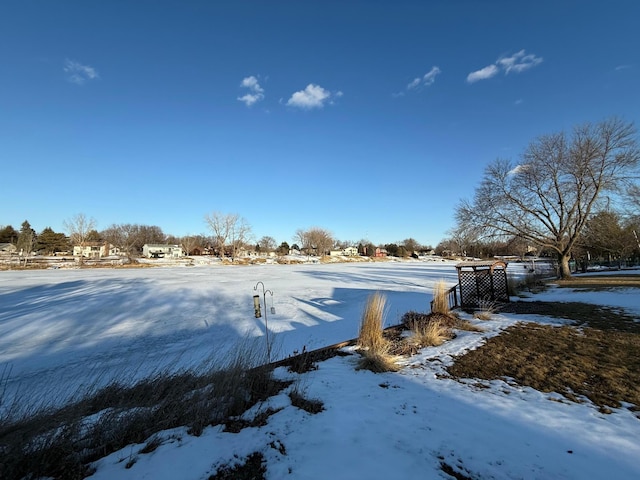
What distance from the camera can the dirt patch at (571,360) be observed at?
419 cm

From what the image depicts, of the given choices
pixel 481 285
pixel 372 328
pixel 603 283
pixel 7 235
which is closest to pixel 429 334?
pixel 372 328

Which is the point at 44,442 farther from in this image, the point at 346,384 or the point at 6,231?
the point at 6,231

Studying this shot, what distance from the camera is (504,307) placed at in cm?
1130

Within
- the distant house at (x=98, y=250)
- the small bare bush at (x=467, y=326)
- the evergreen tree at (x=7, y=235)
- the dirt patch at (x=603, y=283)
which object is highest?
the evergreen tree at (x=7, y=235)

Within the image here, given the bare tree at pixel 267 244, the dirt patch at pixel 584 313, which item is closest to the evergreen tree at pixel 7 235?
the bare tree at pixel 267 244

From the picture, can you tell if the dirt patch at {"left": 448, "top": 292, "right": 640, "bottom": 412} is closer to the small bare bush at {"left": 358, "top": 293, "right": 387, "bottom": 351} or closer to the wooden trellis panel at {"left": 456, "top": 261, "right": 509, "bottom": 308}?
the small bare bush at {"left": 358, "top": 293, "right": 387, "bottom": 351}

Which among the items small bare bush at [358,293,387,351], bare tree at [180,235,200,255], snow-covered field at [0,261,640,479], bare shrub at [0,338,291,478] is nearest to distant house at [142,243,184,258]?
bare tree at [180,235,200,255]

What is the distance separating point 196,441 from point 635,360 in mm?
6915

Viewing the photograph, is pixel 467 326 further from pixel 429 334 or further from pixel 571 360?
pixel 571 360

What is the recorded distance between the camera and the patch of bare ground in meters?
4.18

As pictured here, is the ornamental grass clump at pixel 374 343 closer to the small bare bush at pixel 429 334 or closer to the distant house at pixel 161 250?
the small bare bush at pixel 429 334

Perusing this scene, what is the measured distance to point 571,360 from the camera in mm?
5324

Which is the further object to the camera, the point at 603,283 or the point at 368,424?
the point at 603,283

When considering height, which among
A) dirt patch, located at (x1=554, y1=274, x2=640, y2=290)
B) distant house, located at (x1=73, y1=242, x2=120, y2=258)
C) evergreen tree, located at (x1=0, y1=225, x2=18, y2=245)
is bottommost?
dirt patch, located at (x1=554, y1=274, x2=640, y2=290)
